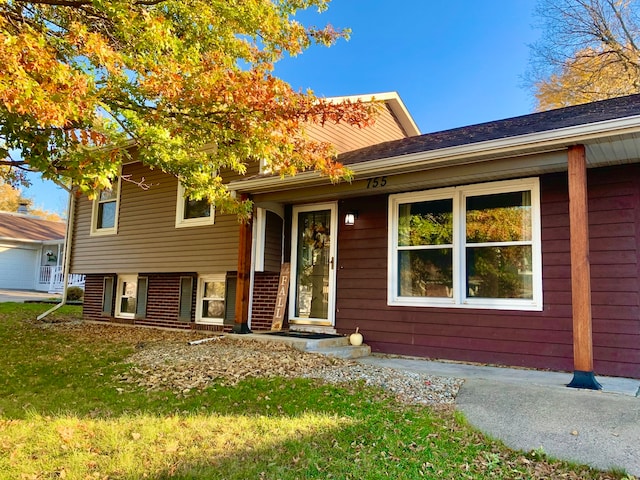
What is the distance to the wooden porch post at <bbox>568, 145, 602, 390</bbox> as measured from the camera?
436 cm

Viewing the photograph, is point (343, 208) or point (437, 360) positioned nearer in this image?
point (437, 360)

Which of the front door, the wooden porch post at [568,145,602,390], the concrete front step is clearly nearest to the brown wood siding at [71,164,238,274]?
the front door

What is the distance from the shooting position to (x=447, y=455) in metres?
3.15

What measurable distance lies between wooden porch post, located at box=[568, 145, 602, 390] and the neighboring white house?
24052 millimetres

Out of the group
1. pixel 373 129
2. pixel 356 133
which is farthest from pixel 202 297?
pixel 373 129

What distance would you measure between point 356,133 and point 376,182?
180 inches

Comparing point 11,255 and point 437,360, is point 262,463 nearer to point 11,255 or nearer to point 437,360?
point 437,360

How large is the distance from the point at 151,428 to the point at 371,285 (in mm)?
4144

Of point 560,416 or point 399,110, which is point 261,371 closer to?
point 560,416

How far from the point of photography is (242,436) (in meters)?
3.44

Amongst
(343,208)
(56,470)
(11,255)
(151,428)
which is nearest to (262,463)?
(151,428)

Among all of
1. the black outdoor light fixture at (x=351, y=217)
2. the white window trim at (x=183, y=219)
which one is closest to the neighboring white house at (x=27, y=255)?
the white window trim at (x=183, y=219)

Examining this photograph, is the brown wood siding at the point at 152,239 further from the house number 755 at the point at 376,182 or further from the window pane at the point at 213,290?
the house number 755 at the point at 376,182

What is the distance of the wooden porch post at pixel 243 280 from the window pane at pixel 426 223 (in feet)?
8.15
